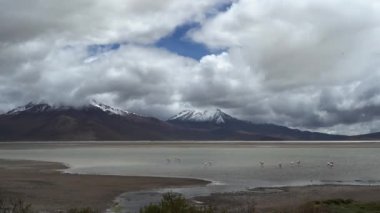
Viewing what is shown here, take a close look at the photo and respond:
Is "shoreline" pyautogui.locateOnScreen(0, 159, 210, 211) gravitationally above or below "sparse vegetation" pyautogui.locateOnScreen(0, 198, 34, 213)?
below

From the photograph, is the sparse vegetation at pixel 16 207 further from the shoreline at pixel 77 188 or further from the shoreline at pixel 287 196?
the shoreline at pixel 287 196

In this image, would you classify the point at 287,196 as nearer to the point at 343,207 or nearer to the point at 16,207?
the point at 343,207

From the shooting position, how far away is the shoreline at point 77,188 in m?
32.1

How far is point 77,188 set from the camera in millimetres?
40594

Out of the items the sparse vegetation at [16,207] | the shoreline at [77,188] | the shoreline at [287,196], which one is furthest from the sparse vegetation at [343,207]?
the shoreline at [77,188]

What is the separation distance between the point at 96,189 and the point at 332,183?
19618 mm

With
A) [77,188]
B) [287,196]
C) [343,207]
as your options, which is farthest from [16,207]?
[77,188]

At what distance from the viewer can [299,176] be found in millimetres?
51938

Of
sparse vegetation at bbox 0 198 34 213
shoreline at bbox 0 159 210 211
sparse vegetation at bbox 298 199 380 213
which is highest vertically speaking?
sparse vegetation at bbox 0 198 34 213

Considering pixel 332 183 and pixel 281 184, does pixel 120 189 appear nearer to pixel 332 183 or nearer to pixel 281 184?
pixel 281 184

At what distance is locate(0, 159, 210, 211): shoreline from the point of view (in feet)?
105

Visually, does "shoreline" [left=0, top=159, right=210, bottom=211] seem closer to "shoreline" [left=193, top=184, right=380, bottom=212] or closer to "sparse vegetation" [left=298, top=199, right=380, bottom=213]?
"shoreline" [left=193, top=184, right=380, bottom=212]

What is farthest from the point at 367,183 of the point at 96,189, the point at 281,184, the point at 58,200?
the point at 58,200

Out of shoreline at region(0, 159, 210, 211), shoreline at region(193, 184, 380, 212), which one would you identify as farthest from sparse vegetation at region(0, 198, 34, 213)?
shoreline at region(193, 184, 380, 212)
